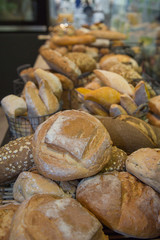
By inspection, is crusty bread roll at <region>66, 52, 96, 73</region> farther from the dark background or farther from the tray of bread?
the dark background

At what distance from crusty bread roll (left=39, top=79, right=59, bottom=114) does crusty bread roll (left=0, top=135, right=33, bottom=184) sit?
0.34m

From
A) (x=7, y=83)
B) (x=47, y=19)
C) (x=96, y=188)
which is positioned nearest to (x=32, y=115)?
(x=7, y=83)

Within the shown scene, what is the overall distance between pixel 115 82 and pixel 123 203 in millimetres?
809

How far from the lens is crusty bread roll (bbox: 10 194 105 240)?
2.08 feet

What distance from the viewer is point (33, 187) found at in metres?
0.84

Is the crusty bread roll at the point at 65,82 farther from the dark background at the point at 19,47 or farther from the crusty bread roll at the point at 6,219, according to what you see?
the dark background at the point at 19,47

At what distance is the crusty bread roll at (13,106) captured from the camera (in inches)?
48.8

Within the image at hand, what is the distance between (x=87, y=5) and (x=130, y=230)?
4.60 meters

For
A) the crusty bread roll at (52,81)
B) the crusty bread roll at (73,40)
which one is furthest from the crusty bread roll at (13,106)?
the crusty bread roll at (73,40)

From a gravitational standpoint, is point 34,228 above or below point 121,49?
below

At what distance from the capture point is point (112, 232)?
80 cm

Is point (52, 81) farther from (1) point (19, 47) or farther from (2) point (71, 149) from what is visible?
(1) point (19, 47)

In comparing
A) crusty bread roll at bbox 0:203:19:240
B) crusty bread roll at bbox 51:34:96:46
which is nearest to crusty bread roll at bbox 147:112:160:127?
crusty bread roll at bbox 0:203:19:240

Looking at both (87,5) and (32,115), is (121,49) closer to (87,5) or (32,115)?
(32,115)
